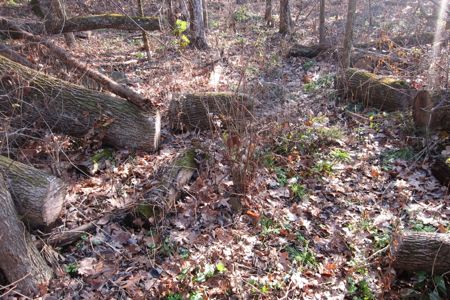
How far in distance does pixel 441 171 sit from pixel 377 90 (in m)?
2.39

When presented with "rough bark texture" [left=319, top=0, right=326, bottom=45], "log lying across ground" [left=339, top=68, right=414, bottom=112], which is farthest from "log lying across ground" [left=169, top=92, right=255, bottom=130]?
"rough bark texture" [left=319, top=0, right=326, bottom=45]

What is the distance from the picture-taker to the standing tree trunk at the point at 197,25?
1004 cm

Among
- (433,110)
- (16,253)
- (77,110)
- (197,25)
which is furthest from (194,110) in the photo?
(197,25)

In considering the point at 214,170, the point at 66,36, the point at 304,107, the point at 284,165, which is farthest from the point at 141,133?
the point at 66,36

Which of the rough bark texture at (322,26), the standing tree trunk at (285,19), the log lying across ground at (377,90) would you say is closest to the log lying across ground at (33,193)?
the log lying across ground at (377,90)

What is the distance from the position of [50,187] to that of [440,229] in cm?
424

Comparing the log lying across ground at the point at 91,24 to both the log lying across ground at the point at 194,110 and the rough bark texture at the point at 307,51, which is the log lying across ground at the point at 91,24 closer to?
the log lying across ground at the point at 194,110

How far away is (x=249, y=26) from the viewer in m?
13.3

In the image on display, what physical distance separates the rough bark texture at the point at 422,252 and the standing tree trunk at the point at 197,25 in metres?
8.06


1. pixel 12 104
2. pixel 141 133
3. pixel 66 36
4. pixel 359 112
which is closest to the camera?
pixel 12 104

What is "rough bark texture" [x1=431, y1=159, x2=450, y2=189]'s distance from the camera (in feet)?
16.3

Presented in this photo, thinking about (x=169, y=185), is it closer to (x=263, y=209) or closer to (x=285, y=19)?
(x=263, y=209)

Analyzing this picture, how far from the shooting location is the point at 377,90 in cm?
694

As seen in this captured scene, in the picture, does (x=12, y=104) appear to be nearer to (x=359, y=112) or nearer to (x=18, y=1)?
(x=359, y=112)
